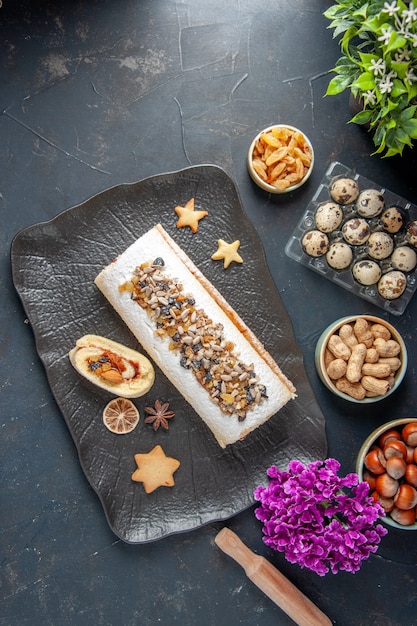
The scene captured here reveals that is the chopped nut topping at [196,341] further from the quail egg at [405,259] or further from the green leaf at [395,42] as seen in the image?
the green leaf at [395,42]

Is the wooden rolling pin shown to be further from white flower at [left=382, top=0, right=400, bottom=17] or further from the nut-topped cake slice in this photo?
white flower at [left=382, top=0, right=400, bottom=17]

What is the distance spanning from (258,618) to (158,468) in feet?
3.39

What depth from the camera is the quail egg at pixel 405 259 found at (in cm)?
400

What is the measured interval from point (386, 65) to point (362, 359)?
5.13 feet

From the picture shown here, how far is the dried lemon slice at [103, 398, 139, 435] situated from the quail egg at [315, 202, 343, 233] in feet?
4.93

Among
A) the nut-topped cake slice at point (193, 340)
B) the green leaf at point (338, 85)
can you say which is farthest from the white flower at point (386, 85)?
the nut-topped cake slice at point (193, 340)

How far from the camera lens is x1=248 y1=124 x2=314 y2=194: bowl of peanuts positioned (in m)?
4.01

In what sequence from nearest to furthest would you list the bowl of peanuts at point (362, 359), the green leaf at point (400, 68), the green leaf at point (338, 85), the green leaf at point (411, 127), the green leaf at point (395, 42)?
the green leaf at point (395, 42), the green leaf at point (400, 68), the green leaf at point (411, 127), the green leaf at point (338, 85), the bowl of peanuts at point (362, 359)

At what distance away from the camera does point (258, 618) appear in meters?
3.97

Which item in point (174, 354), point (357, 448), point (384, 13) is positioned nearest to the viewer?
point (384, 13)

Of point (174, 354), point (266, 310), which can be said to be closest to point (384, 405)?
point (266, 310)

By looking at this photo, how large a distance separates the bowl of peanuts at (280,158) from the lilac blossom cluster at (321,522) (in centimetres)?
162

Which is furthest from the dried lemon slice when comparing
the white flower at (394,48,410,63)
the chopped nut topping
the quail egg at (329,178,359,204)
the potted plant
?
the white flower at (394,48,410,63)

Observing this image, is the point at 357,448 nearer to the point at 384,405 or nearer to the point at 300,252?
the point at 384,405
